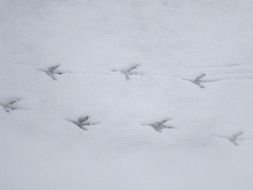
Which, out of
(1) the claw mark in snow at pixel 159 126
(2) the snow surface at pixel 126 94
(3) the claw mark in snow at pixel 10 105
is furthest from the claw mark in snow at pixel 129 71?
(3) the claw mark in snow at pixel 10 105

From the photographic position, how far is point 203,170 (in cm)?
127

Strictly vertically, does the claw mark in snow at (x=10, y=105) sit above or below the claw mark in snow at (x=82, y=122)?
above

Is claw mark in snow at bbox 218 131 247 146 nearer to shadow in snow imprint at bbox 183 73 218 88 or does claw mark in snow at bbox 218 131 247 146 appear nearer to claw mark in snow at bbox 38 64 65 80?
shadow in snow imprint at bbox 183 73 218 88

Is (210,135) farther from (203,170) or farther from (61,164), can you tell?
(61,164)

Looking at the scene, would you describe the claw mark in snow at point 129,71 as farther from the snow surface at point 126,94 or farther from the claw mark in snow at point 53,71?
the claw mark in snow at point 53,71

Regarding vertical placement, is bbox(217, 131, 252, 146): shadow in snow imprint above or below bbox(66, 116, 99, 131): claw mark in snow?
below

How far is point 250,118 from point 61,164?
71 cm

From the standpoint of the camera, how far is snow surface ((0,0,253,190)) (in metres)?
1.26

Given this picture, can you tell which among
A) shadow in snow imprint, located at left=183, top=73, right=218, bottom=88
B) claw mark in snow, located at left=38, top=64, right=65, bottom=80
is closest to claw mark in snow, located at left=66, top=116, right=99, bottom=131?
claw mark in snow, located at left=38, top=64, right=65, bottom=80

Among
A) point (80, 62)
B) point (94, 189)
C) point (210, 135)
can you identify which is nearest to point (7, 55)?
point (80, 62)

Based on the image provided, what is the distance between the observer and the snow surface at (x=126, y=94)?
4.12 ft

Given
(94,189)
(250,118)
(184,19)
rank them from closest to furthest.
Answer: (94,189) < (250,118) < (184,19)

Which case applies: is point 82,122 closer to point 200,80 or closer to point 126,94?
point 126,94

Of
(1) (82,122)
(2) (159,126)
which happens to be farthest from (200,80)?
(1) (82,122)
